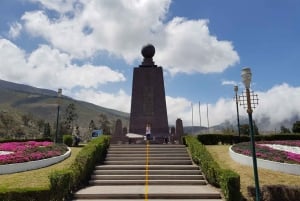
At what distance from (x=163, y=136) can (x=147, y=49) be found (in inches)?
379

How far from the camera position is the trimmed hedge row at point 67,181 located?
1095cm

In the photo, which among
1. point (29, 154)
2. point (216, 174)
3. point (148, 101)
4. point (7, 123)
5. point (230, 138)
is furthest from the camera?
point (7, 123)

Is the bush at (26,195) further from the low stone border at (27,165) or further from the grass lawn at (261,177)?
the grass lawn at (261,177)

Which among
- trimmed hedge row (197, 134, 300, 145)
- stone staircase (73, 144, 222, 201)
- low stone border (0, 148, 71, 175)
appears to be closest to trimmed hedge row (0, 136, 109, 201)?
stone staircase (73, 144, 222, 201)

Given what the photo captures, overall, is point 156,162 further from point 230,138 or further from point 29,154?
point 230,138

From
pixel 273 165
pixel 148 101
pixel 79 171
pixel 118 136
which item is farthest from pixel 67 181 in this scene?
pixel 148 101

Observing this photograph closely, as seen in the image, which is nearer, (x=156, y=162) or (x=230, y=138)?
(x=156, y=162)

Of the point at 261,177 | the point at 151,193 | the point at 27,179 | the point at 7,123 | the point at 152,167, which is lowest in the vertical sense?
the point at 151,193

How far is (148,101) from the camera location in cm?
3150

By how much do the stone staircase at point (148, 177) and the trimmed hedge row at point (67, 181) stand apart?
0.42 metres

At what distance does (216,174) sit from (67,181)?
6.03m

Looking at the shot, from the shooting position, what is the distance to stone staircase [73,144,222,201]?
13.3 m

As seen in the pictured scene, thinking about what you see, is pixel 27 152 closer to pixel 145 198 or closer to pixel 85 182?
pixel 85 182

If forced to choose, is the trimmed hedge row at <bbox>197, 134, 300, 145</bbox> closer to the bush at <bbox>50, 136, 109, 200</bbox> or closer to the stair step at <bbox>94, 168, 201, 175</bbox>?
the bush at <bbox>50, 136, 109, 200</bbox>
